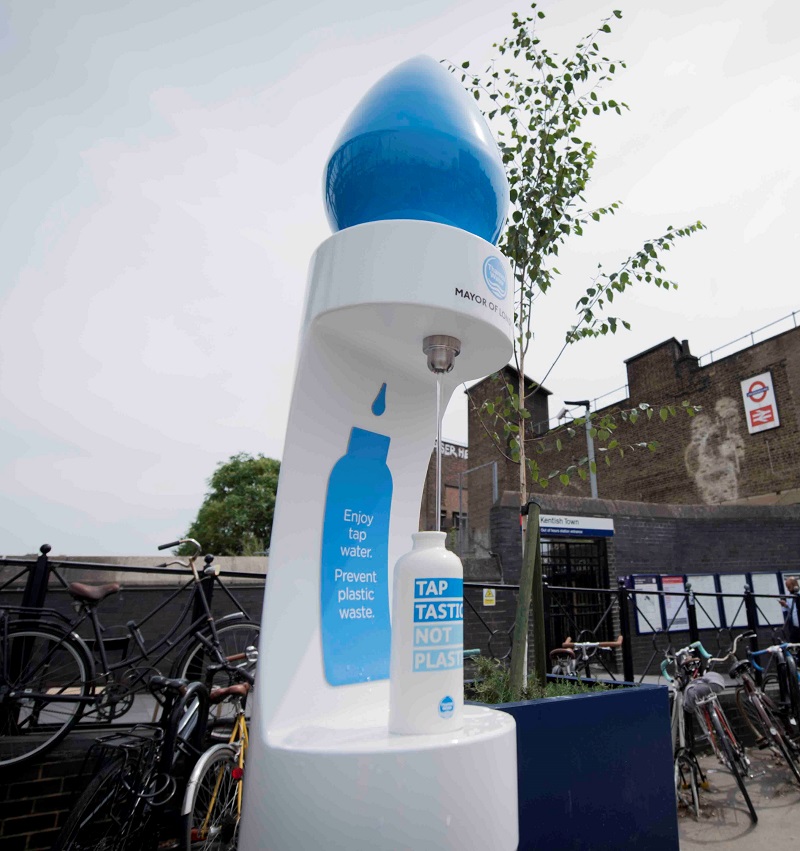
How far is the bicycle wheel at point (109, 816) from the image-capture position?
89.7 inches

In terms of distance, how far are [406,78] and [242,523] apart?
23139 millimetres

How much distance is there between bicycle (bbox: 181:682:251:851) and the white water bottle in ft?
5.20

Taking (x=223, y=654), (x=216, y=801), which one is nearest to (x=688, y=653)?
(x=223, y=654)

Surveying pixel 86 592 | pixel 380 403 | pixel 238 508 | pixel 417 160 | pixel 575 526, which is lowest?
pixel 86 592

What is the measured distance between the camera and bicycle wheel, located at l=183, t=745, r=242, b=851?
8.48 feet

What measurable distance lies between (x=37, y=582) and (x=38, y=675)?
21.5 inches

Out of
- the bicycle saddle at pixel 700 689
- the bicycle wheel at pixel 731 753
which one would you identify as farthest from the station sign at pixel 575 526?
the bicycle wheel at pixel 731 753

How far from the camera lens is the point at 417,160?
68.4 inches

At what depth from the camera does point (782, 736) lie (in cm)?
456

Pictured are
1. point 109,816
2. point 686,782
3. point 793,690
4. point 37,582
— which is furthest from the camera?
point 793,690

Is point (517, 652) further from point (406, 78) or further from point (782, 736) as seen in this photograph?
point (782, 736)

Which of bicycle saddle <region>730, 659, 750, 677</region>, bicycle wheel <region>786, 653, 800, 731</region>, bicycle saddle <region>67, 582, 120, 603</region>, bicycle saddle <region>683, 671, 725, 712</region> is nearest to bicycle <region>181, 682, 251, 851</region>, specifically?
bicycle saddle <region>67, 582, 120, 603</region>

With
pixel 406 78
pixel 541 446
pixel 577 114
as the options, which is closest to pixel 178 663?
pixel 541 446

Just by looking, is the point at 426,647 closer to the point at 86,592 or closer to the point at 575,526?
the point at 86,592
